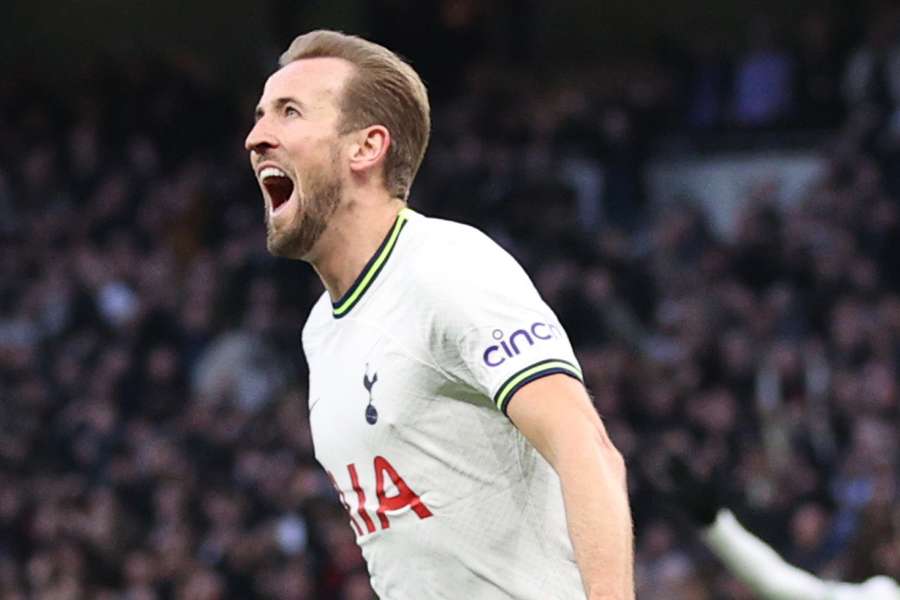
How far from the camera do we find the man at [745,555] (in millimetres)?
5555

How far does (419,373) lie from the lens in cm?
322

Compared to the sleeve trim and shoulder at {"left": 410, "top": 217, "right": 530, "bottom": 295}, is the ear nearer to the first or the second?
shoulder at {"left": 410, "top": 217, "right": 530, "bottom": 295}

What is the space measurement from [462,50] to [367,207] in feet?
38.3

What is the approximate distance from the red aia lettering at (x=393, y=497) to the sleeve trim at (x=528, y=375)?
36cm

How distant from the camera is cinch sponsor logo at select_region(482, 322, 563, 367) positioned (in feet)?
9.88

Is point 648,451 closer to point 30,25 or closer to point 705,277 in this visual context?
point 705,277

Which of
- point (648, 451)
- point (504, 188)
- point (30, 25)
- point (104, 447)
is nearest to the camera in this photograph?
point (648, 451)

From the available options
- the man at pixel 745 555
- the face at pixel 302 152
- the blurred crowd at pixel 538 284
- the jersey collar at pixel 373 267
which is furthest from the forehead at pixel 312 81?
the blurred crowd at pixel 538 284

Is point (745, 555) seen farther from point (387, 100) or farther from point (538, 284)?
point (538, 284)

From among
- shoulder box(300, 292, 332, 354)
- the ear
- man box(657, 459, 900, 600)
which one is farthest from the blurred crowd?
the ear

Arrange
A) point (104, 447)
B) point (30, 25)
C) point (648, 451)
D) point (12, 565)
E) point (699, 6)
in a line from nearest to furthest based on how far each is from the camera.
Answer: point (648, 451) → point (12, 565) → point (104, 447) → point (699, 6) → point (30, 25)

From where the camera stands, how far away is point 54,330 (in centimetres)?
1319

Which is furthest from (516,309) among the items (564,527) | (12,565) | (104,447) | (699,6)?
(699,6)

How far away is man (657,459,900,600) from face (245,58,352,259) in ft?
7.49
